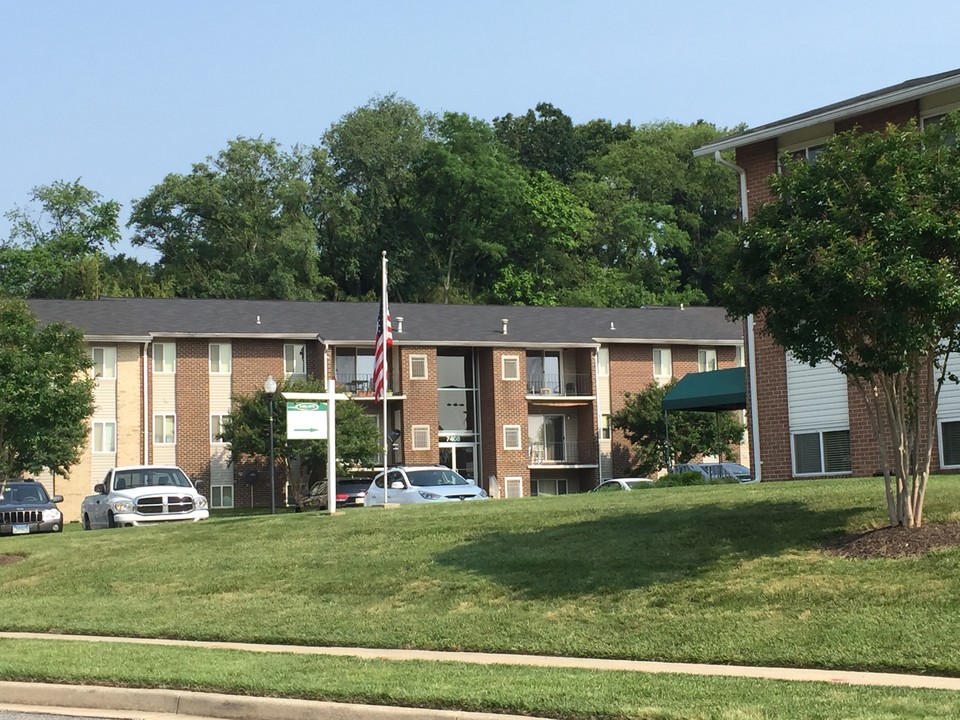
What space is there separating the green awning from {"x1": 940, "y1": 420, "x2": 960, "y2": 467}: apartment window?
6.37 m

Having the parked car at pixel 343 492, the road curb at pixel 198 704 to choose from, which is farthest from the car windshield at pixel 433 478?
the road curb at pixel 198 704

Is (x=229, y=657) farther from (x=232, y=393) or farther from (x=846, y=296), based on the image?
(x=232, y=393)

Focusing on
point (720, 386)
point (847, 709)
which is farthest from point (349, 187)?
point (847, 709)

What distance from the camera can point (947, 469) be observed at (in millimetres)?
28406

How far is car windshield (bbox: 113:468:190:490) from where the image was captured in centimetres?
3278

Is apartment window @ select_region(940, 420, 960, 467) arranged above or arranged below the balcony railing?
below

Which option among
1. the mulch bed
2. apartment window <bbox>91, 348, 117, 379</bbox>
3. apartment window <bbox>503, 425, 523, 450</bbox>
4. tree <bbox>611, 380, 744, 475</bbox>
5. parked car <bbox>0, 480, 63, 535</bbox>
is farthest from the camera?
apartment window <bbox>503, 425, 523, 450</bbox>

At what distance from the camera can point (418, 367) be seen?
63.8 meters

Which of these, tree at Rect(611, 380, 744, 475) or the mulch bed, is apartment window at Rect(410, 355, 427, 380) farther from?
the mulch bed

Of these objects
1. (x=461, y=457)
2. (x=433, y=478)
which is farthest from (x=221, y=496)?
(x=433, y=478)

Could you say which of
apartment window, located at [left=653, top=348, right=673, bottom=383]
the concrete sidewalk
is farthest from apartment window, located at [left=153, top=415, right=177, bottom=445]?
the concrete sidewalk

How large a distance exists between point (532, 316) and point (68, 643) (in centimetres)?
5329

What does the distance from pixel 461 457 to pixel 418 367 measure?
569cm

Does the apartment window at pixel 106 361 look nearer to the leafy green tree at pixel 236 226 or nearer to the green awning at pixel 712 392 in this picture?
the leafy green tree at pixel 236 226
